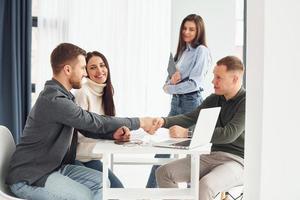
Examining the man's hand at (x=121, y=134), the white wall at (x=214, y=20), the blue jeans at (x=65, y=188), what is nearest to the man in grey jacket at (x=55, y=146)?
the blue jeans at (x=65, y=188)

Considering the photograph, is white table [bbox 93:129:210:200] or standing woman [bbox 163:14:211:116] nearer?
white table [bbox 93:129:210:200]

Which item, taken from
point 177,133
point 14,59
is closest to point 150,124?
point 177,133

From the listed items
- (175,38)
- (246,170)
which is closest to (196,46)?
(175,38)

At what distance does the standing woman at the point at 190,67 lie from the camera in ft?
10.2

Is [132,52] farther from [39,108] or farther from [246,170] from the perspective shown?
[246,170]

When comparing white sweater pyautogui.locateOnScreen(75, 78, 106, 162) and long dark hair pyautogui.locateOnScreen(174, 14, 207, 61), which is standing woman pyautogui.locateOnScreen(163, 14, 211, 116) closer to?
long dark hair pyautogui.locateOnScreen(174, 14, 207, 61)

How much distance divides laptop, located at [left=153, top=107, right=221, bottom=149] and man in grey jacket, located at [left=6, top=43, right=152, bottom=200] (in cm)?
38

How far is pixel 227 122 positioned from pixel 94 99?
790 millimetres

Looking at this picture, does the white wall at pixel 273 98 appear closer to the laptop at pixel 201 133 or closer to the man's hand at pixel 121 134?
A: the laptop at pixel 201 133

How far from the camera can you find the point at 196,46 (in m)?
3.15

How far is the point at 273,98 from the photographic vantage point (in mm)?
1197

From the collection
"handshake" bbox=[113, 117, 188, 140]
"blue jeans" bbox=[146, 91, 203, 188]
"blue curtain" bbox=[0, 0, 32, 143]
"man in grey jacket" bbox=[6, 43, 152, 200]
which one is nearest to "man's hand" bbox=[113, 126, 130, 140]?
"handshake" bbox=[113, 117, 188, 140]

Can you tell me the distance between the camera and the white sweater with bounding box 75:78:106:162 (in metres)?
2.46

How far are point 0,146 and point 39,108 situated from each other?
9.7 inches
